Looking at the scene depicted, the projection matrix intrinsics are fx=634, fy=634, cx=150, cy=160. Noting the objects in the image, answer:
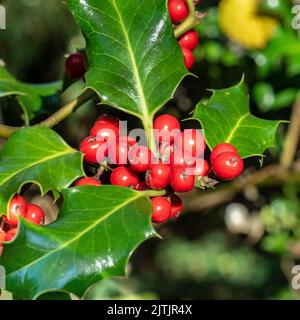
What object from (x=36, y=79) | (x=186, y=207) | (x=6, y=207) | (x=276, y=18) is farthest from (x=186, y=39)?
(x=36, y=79)

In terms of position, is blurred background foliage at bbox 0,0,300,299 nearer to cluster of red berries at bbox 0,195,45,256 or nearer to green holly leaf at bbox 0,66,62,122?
green holly leaf at bbox 0,66,62,122

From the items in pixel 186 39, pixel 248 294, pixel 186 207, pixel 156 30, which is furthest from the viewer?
pixel 248 294

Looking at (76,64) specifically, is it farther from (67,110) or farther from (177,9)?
(177,9)

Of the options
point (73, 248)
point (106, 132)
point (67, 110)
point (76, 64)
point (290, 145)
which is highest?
point (290, 145)

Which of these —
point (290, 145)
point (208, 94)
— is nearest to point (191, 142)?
point (208, 94)

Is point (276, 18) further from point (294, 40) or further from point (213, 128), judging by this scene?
point (213, 128)
